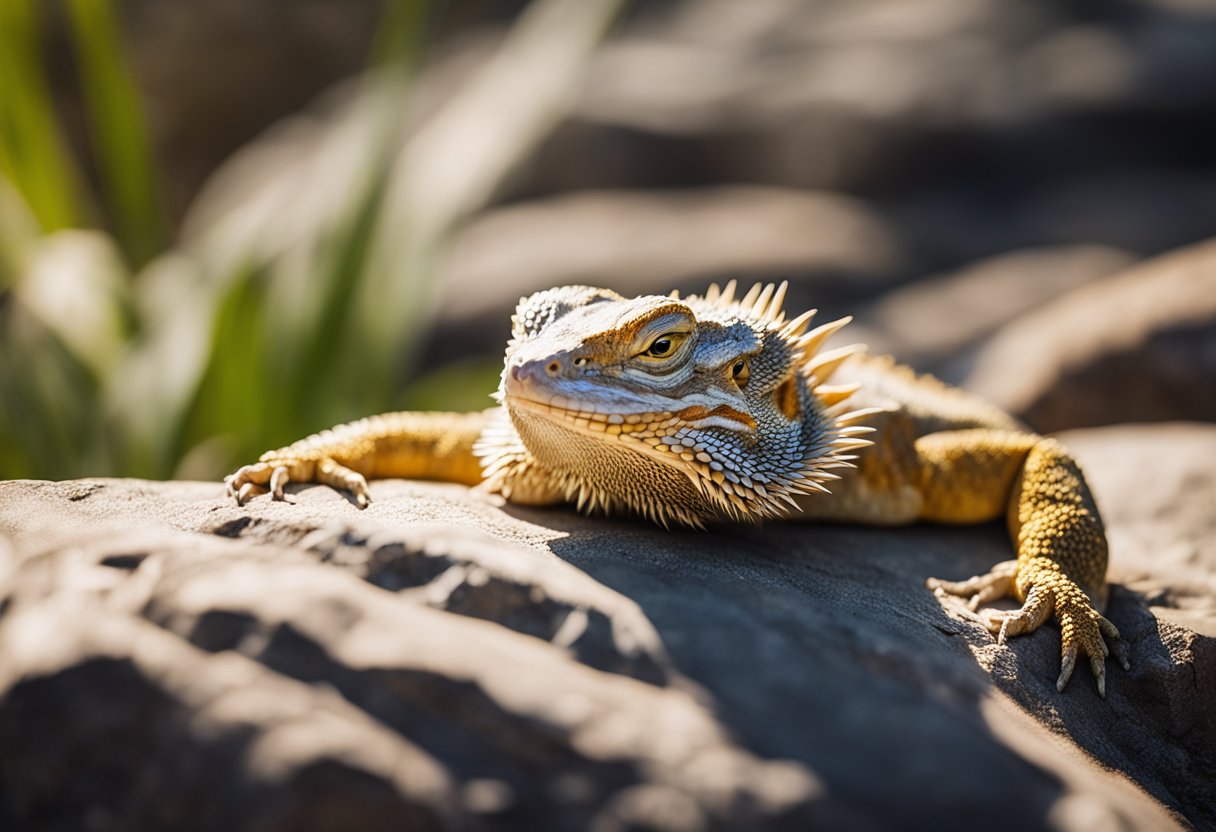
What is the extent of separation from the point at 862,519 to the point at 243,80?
384 inches

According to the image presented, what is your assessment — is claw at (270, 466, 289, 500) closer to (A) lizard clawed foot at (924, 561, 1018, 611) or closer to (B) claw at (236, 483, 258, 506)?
(B) claw at (236, 483, 258, 506)

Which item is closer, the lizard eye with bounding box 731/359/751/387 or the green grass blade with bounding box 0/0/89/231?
the lizard eye with bounding box 731/359/751/387

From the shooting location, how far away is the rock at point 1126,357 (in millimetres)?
4398

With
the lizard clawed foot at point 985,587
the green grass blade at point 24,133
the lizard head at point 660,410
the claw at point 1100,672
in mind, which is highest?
the green grass blade at point 24,133

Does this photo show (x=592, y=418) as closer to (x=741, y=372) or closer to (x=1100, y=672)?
(x=741, y=372)

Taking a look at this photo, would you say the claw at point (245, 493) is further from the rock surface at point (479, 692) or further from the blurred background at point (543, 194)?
the blurred background at point (543, 194)

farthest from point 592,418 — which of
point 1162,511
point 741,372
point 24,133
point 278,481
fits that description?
point 24,133

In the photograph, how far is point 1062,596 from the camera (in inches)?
96.1

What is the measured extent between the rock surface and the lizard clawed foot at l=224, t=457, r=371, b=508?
10 centimetres

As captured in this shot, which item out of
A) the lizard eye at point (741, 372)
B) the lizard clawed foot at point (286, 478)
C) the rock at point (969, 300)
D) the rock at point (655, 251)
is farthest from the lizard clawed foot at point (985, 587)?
the rock at point (655, 251)

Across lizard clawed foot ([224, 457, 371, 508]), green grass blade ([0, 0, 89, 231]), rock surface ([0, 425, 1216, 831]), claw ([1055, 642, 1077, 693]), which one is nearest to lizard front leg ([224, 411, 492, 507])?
lizard clawed foot ([224, 457, 371, 508])

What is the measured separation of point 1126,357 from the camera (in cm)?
452

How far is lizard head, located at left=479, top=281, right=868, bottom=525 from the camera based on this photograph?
2.09 m

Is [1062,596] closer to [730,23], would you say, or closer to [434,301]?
[434,301]
